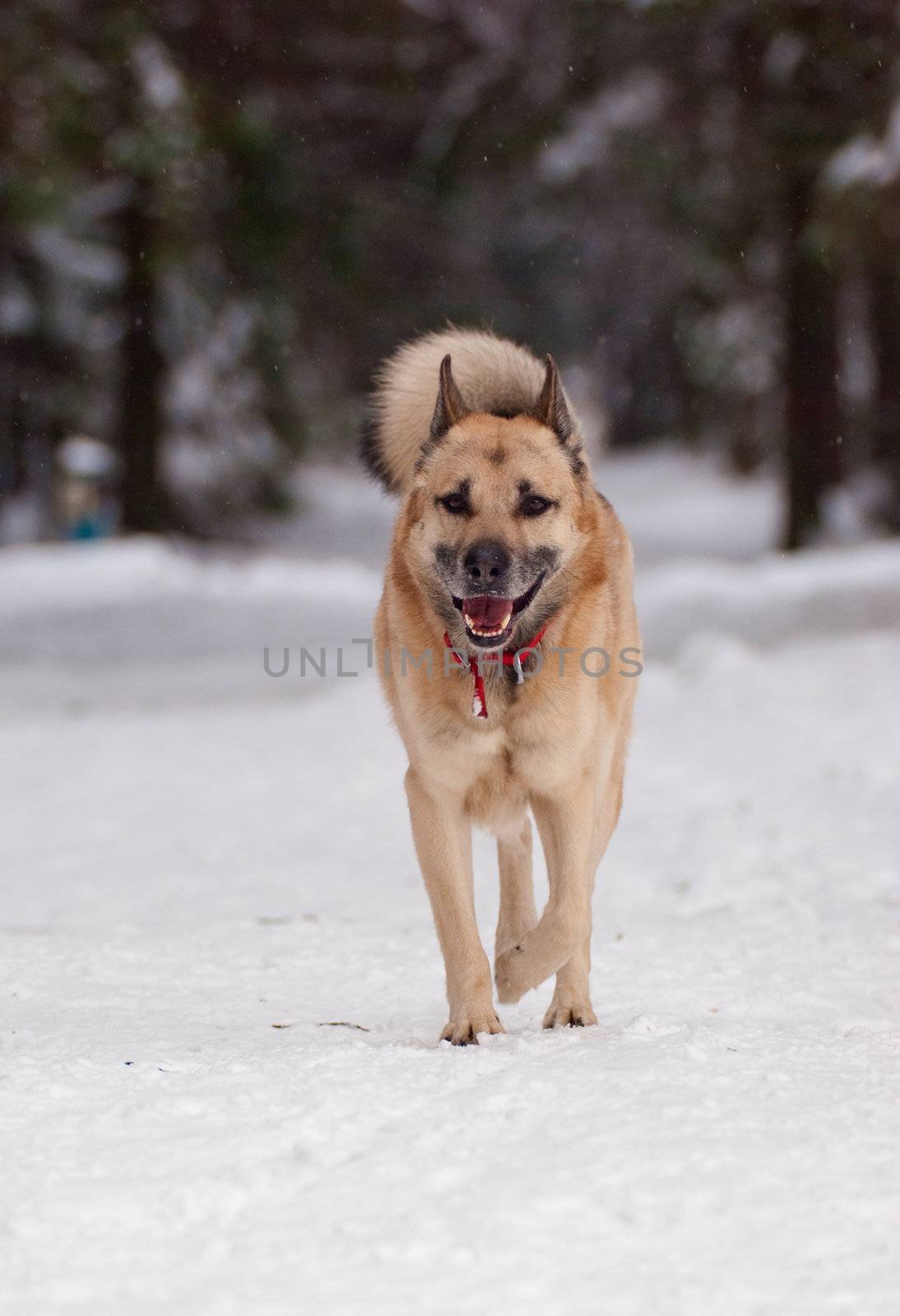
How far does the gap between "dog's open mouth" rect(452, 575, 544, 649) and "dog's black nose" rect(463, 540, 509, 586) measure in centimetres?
5

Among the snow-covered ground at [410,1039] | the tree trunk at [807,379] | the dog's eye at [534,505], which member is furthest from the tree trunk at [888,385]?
the dog's eye at [534,505]

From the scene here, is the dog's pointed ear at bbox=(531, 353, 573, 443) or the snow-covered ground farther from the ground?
the dog's pointed ear at bbox=(531, 353, 573, 443)

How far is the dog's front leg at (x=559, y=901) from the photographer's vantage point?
452 centimetres

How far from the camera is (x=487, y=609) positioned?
14.8ft

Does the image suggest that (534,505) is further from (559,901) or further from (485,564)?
(559,901)

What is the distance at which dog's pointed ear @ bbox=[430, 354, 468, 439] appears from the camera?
477 cm

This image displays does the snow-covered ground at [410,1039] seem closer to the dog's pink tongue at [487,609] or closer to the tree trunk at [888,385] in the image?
the dog's pink tongue at [487,609]

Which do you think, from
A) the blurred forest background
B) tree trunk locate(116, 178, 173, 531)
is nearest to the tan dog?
the blurred forest background

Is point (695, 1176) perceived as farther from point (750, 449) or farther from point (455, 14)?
point (750, 449)

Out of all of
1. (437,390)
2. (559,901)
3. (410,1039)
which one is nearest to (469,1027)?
(410,1039)

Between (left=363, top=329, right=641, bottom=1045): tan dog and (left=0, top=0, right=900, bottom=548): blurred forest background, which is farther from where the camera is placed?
(left=0, top=0, right=900, bottom=548): blurred forest background

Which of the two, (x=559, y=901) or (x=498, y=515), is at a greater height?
(x=498, y=515)

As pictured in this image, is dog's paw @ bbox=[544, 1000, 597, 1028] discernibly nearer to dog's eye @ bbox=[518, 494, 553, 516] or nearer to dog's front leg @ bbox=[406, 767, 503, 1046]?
dog's front leg @ bbox=[406, 767, 503, 1046]

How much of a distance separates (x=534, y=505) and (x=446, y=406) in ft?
1.36
